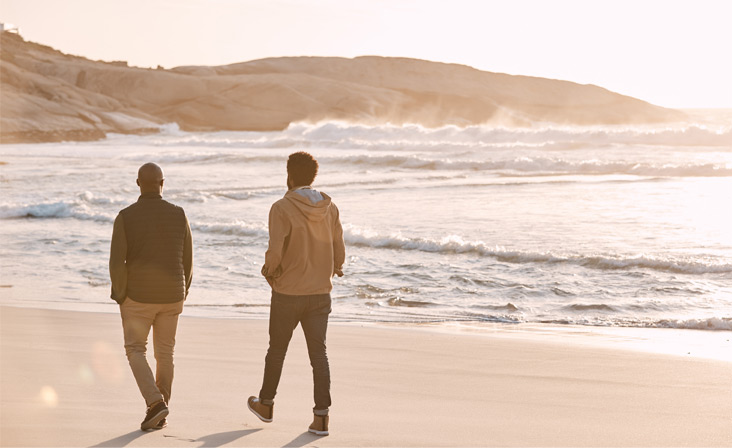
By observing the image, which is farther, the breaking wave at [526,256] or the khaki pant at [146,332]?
the breaking wave at [526,256]

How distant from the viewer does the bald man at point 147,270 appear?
186 inches

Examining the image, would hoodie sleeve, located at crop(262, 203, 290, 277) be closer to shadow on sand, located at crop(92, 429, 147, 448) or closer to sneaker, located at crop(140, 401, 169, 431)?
sneaker, located at crop(140, 401, 169, 431)

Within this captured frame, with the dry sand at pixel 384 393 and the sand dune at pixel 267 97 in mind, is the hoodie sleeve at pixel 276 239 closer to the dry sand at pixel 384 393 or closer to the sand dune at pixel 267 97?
the dry sand at pixel 384 393

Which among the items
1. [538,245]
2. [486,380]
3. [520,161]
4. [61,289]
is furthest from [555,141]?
[486,380]

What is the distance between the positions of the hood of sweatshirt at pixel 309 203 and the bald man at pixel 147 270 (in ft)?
1.97

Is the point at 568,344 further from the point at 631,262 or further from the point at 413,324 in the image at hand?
the point at 631,262

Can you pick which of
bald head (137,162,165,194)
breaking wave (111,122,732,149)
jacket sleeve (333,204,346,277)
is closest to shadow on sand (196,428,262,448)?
jacket sleeve (333,204,346,277)

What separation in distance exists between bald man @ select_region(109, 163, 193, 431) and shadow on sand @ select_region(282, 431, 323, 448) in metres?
0.68

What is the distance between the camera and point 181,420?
16.5 ft

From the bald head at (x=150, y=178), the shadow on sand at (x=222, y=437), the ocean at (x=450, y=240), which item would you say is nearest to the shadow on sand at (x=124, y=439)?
the shadow on sand at (x=222, y=437)

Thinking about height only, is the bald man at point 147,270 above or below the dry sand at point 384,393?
above

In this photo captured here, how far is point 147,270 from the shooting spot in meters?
4.78

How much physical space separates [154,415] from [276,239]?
3.67ft

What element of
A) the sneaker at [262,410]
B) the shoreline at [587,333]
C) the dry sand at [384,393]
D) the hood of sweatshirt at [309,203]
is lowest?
the shoreline at [587,333]
